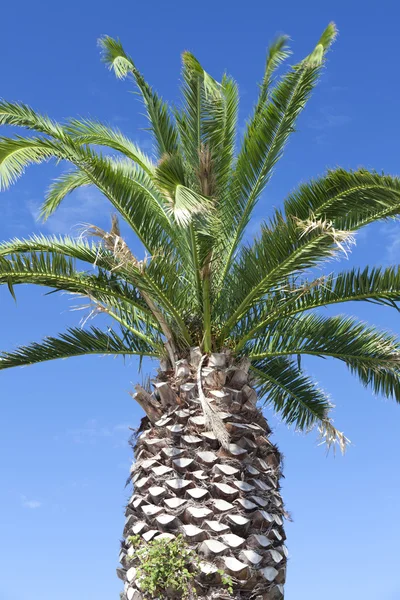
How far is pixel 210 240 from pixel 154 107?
2.57 meters

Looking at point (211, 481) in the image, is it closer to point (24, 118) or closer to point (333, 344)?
point (333, 344)

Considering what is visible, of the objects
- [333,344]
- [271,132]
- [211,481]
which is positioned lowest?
[211,481]

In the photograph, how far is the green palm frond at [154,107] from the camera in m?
10.6

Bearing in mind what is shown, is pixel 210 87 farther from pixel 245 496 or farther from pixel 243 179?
pixel 245 496

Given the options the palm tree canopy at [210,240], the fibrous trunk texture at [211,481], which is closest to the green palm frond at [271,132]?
the palm tree canopy at [210,240]

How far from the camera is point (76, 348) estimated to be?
11.1 m

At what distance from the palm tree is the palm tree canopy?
0.02 metres

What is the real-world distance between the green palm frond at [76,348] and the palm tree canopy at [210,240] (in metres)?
0.02

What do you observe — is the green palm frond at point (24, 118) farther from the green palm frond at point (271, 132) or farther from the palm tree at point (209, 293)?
the green palm frond at point (271, 132)

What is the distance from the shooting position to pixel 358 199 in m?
9.43

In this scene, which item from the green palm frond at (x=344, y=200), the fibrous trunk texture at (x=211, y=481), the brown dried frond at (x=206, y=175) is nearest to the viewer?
the fibrous trunk texture at (x=211, y=481)

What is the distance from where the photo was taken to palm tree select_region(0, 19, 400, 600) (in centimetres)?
873

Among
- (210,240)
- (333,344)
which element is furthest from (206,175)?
(333,344)

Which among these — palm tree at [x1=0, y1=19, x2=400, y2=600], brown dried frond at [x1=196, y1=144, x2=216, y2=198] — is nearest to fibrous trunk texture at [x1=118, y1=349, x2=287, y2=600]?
palm tree at [x1=0, y1=19, x2=400, y2=600]
